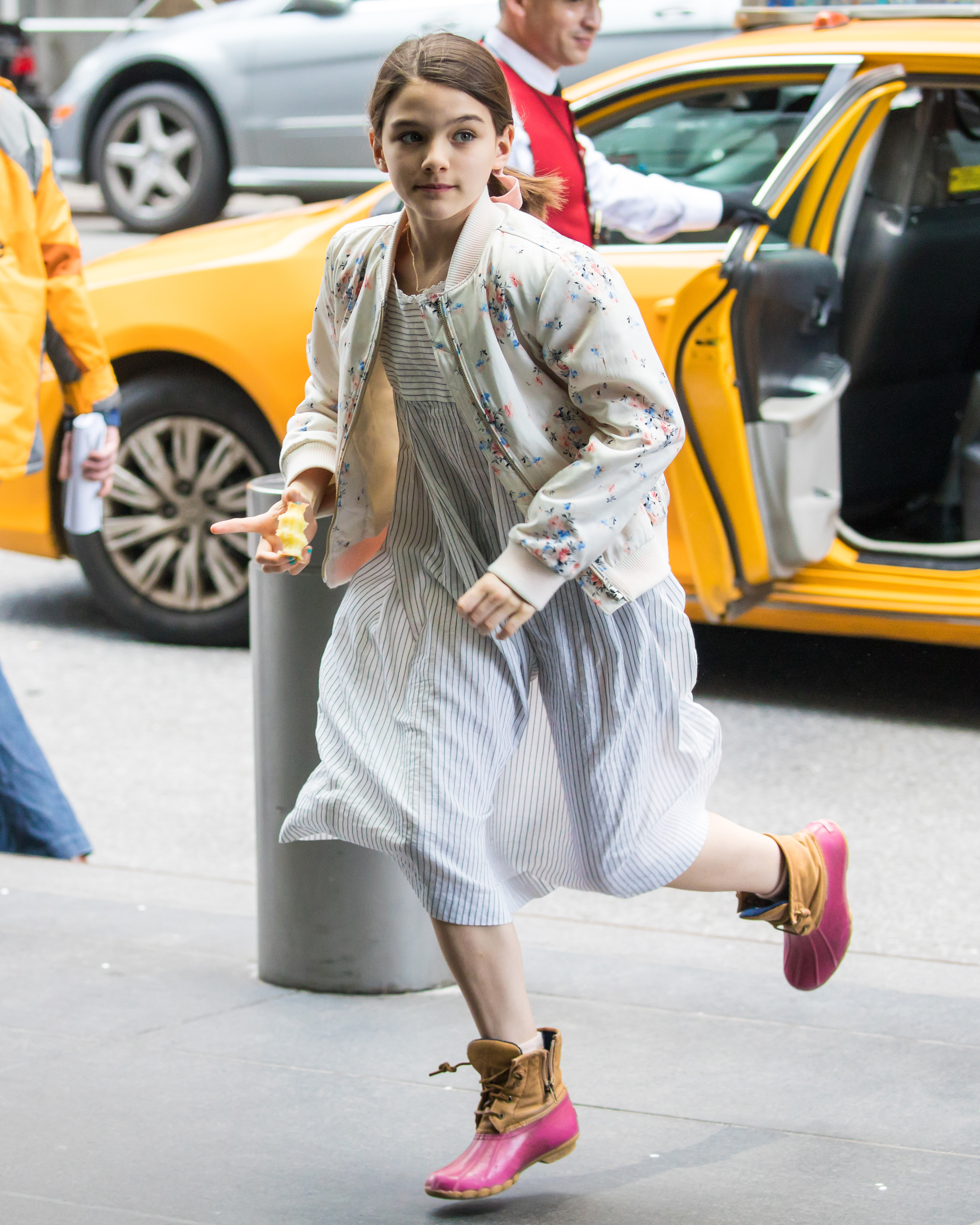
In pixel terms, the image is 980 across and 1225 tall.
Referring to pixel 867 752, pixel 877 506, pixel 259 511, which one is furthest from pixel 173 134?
pixel 259 511

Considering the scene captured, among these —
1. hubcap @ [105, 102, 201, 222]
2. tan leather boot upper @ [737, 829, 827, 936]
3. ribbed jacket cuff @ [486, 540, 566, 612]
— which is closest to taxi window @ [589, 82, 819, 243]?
tan leather boot upper @ [737, 829, 827, 936]

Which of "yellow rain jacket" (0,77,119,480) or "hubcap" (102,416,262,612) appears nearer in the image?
"yellow rain jacket" (0,77,119,480)

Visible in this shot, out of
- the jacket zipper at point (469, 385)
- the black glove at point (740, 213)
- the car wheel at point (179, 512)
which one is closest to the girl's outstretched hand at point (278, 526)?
the jacket zipper at point (469, 385)

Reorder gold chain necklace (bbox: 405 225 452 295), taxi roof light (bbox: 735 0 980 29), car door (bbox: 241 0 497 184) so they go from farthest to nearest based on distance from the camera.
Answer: car door (bbox: 241 0 497 184) → taxi roof light (bbox: 735 0 980 29) → gold chain necklace (bbox: 405 225 452 295)

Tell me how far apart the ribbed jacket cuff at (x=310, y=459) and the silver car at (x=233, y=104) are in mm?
8843

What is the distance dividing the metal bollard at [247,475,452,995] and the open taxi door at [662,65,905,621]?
1530mm

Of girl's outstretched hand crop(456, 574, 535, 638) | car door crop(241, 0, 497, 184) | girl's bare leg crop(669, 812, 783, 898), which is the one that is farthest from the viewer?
car door crop(241, 0, 497, 184)

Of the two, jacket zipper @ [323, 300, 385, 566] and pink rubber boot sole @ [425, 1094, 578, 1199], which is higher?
jacket zipper @ [323, 300, 385, 566]

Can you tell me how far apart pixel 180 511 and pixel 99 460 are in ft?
4.53

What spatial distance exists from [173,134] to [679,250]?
8779 millimetres

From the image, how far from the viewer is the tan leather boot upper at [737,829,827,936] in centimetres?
272

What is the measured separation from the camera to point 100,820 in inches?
169

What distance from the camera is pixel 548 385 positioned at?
226 centimetres

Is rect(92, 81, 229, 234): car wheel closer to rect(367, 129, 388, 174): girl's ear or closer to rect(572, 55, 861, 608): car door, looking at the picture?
rect(572, 55, 861, 608): car door
